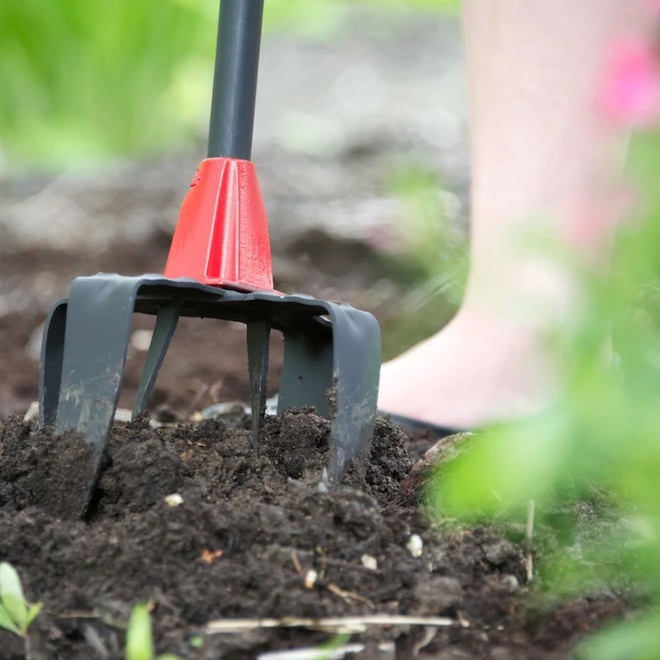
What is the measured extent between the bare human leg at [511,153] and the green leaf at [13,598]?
0.86 meters

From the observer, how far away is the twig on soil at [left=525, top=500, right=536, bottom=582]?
3.18 ft

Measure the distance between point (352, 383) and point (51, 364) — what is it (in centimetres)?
37

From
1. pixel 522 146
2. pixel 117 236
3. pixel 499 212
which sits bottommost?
pixel 117 236

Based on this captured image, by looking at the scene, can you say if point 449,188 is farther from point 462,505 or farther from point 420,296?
point 462,505

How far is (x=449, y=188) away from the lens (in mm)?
3350

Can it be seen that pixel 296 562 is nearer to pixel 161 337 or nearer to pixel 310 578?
pixel 310 578

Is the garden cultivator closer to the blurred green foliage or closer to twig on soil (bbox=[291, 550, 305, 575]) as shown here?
twig on soil (bbox=[291, 550, 305, 575])

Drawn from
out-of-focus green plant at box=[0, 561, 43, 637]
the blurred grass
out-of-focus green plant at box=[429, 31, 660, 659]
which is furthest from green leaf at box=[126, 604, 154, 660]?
the blurred grass

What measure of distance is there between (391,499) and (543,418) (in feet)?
2.18

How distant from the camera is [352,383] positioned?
1.08 metres

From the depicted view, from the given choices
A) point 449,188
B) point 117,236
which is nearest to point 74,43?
point 117,236

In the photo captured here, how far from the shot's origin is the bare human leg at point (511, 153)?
1555 mm

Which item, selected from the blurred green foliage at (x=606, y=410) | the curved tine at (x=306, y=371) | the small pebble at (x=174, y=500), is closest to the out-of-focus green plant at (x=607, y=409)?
the blurred green foliage at (x=606, y=410)

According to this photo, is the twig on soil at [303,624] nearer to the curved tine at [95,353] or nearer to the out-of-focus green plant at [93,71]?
the curved tine at [95,353]
